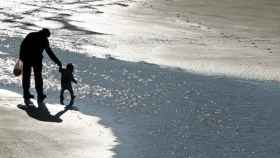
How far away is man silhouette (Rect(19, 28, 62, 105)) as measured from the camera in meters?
11.1

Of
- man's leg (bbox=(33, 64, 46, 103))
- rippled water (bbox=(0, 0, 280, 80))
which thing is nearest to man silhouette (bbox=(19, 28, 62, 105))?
man's leg (bbox=(33, 64, 46, 103))

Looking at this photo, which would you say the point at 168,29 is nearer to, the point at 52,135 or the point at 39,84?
the point at 39,84

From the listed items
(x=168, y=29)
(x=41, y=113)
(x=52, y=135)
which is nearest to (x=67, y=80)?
(x=41, y=113)

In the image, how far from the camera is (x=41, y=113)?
408 inches

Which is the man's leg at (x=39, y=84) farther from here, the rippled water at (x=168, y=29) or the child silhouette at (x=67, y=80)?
the rippled water at (x=168, y=29)

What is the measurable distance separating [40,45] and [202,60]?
5.57 m

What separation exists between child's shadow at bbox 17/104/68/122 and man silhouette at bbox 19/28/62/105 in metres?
0.37

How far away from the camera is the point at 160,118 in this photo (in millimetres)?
10578

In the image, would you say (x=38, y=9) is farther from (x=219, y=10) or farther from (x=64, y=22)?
(x=219, y=10)

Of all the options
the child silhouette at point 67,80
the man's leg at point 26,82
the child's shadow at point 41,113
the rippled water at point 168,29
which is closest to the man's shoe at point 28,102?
the man's leg at point 26,82

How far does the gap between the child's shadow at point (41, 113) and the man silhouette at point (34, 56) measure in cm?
37

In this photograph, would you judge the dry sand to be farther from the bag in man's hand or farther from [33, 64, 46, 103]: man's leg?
the bag in man's hand

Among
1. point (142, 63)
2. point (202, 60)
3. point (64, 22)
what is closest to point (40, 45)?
point (142, 63)

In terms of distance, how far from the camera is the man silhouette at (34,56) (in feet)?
36.3
